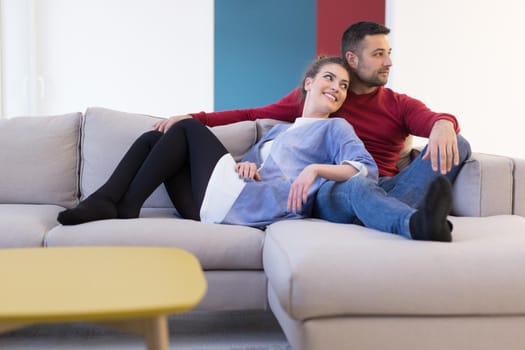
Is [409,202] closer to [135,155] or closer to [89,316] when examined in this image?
[135,155]

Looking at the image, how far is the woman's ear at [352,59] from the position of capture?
8.16ft

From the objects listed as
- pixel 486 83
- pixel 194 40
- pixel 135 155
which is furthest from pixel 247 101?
pixel 135 155

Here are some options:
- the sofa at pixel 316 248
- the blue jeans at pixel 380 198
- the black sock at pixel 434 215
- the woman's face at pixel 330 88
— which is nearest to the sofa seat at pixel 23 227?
the sofa at pixel 316 248

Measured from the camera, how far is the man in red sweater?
2.05m

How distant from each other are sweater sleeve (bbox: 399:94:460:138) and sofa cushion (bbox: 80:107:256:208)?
2.09 feet

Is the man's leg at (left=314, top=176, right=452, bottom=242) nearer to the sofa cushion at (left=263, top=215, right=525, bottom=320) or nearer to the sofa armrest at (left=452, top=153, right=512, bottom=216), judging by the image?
the sofa cushion at (left=263, top=215, right=525, bottom=320)

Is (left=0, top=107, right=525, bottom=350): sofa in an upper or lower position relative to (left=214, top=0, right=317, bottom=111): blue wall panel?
lower

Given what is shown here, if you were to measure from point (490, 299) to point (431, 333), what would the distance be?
0.17m

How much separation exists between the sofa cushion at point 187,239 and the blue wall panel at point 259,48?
243 centimetres

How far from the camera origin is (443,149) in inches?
77.3

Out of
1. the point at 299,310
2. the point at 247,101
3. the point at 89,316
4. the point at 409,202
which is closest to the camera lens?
the point at 89,316

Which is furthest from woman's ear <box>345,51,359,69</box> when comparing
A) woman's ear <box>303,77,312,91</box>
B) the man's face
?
woman's ear <box>303,77,312,91</box>

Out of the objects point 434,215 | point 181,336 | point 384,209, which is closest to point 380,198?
point 384,209

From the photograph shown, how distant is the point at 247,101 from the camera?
4219 mm
